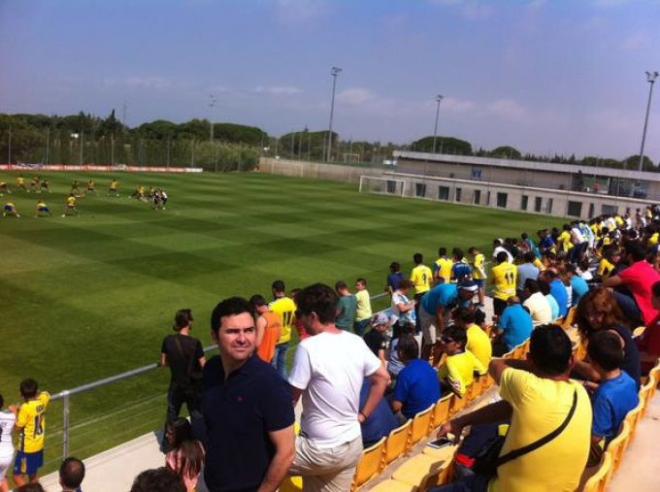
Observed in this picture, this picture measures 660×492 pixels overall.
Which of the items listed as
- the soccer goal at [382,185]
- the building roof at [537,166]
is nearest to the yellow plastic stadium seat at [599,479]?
the building roof at [537,166]

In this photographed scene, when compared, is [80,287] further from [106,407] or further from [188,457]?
[188,457]

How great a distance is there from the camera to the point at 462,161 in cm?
6125

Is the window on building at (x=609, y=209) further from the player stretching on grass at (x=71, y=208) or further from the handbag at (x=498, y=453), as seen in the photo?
the handbag at (x=498, y=453)

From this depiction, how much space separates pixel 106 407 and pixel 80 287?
25.0 ft

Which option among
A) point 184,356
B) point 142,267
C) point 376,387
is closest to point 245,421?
point 376,387

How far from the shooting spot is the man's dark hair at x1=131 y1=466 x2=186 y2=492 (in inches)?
97.9

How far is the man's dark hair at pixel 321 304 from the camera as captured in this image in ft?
12.8

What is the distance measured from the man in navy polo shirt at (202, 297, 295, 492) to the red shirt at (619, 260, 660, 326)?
5.73m

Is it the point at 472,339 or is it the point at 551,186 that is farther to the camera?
the point at 551,186

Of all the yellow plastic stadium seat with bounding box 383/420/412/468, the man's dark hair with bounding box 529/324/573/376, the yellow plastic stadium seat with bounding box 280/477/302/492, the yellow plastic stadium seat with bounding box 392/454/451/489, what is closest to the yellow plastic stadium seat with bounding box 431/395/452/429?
the yellow plastic stadium seat with bounding box 383/420/412/468

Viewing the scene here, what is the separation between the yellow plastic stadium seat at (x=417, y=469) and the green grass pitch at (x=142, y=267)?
4.44 m

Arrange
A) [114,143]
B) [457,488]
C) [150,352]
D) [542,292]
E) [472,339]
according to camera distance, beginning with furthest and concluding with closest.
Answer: [114,143], [150,352], [542,292], [472,339], [457,488]

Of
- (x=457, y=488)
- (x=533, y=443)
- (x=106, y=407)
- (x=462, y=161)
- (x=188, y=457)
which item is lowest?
(x=106, y=407)

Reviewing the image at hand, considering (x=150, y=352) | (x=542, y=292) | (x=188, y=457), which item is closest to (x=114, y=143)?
(x=150, y=352)
